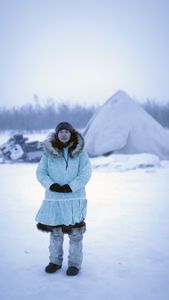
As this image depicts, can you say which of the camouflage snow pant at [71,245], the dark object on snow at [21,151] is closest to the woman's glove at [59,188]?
the camouflage snow pant at [71,245]

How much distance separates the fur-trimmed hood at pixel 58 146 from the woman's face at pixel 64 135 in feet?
0.17

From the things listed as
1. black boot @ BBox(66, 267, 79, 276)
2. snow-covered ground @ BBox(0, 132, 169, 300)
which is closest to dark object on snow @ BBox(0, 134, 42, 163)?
snow-covered ground @ BBox(0, 132, 169, 300)

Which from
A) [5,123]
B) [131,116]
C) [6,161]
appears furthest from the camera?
[5,123]

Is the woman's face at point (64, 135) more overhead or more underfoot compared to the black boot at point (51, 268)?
more overhead

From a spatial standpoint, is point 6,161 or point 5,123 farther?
point 5,123

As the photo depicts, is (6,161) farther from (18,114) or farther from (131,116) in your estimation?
(18,114)

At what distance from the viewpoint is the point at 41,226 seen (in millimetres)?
3375

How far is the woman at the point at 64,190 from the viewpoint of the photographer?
3.31 metres

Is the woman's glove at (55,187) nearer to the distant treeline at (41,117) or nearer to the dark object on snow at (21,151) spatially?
the dark object on snow at (21,151)

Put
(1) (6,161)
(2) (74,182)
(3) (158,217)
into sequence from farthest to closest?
1. (1) (6,161)
2. (3) (158,217)
3. (2) (74,182)

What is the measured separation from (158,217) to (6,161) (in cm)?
937

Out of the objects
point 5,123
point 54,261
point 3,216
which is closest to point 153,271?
point 54,261

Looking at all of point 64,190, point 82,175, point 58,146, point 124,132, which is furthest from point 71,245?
point 124,132

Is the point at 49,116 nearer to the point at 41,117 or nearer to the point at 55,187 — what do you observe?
the point at 41,117
